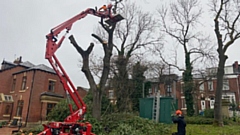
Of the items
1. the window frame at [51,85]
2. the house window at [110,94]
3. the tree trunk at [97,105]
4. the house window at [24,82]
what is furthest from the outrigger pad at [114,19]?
the house window at [24,82]

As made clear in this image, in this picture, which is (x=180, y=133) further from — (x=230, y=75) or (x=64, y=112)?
(x=230, y=75)

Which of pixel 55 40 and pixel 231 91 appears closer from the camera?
pixel 55 40

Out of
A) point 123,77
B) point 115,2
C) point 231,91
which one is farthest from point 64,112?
point 231,91

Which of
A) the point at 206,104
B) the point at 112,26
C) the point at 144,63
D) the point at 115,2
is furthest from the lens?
the point at 206,104

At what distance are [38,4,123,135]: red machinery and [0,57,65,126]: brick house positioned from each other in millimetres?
15828

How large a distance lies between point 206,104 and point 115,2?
29.0 meters

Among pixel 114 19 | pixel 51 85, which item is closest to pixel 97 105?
pixel 114 19

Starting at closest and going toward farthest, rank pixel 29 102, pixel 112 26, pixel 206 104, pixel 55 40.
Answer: pixel 55 40 → pixel 112 26 → pixel 29 102 → pixel 206 104

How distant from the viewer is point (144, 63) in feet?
67.2

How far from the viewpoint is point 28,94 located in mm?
24359

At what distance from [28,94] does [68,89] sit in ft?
55.8

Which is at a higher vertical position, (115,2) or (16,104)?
(115,2)

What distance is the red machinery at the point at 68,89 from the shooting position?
903 cm

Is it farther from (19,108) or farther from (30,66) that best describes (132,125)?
(30,66)
